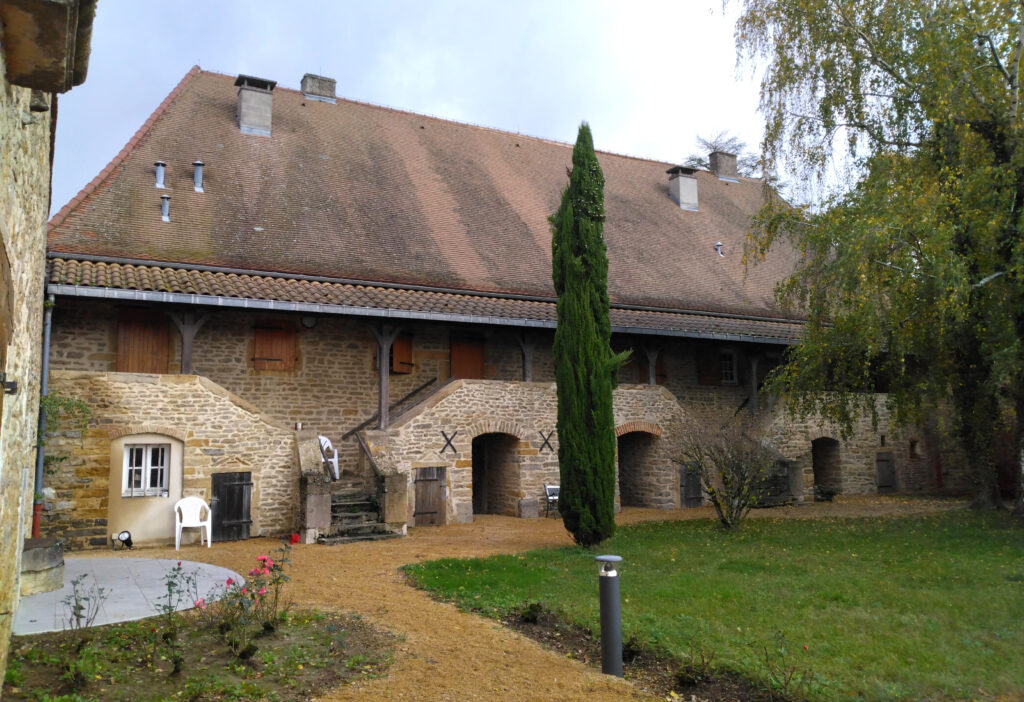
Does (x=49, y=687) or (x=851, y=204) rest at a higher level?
(x=851, y=204)

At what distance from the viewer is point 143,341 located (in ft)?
40.8

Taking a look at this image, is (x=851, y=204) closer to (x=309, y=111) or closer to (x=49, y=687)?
(x=49, y=687)

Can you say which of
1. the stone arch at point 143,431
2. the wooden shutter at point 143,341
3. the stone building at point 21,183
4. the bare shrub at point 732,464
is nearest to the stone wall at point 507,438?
the bare shrub at point 732,464

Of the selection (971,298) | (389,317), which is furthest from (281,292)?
(971,298)

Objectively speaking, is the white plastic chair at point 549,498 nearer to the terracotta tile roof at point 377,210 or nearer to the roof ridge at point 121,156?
the terracotta tile roof at point 377,210

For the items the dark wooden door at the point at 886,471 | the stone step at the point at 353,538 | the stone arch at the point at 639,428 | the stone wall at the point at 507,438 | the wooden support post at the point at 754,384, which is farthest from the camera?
the dark wooden door at the point at 886,471

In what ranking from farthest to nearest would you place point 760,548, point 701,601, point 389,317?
point 389,317 < point 760,548 < point 701,601

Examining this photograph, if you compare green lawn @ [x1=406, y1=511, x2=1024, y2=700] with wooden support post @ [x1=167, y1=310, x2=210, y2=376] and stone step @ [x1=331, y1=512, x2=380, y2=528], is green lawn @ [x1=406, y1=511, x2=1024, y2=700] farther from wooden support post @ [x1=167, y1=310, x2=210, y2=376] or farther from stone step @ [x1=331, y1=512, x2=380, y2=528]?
wooden support post @ [x1=167, y1=310, x2=210, y2=376]

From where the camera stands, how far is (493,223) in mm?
17453

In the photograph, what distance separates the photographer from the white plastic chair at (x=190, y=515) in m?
10.8

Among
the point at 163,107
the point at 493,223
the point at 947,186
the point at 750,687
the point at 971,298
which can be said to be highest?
the point at 163,107

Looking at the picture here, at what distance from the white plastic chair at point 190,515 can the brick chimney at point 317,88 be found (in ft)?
38.2

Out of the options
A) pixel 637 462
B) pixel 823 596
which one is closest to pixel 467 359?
pixel 637 462

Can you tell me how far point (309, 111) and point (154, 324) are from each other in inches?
312
